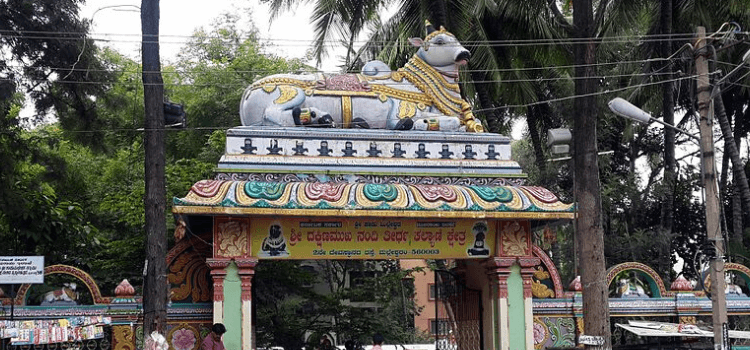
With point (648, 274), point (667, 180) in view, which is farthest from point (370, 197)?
point (667, 180)

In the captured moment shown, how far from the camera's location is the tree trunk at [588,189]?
47.6ft

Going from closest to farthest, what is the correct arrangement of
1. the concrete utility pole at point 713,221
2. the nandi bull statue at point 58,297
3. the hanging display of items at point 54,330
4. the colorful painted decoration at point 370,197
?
the concrete utility pole at point 713,221, the hanging display of items at point 54,330, the colorful painted decoration at point 370,197, the nandi bull statue at point 58,297

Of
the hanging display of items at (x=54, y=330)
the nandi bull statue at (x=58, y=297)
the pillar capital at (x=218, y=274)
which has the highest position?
the pillar capital at (x=218, y=274)

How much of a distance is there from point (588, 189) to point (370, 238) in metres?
3.72

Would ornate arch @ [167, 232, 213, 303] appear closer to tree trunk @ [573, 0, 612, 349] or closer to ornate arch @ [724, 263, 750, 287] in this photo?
tree trunk @ [573, 0, 612, 349]


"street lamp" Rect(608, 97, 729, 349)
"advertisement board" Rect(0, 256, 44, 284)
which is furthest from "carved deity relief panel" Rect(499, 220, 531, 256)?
"advertisement board" Rect(0, 256, 44, 284)

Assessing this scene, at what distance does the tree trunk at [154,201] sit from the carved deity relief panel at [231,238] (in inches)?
57.9

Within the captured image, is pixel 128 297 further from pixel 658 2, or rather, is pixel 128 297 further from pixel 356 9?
pixel 658 2

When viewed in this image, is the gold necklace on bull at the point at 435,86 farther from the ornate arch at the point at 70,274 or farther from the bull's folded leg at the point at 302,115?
the ornate arch at the point at 70,274

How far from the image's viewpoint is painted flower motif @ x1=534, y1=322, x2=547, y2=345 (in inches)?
627

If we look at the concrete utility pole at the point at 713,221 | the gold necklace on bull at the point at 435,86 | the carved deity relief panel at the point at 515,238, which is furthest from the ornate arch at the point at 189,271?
the concrete utility pole at the point at 713,221

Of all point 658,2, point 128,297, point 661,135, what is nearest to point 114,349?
point 128,297

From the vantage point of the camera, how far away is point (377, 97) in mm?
15523

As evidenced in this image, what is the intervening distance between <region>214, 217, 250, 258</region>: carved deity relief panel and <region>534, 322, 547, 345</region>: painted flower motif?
546 centimetres
